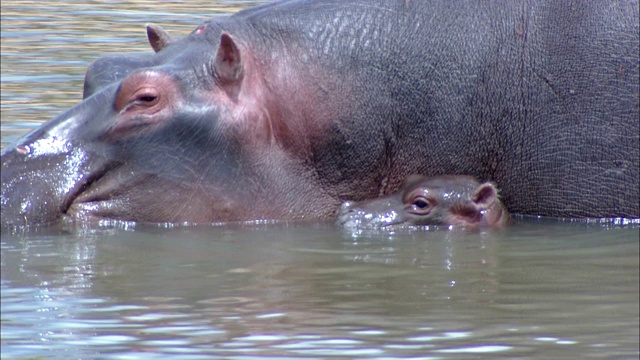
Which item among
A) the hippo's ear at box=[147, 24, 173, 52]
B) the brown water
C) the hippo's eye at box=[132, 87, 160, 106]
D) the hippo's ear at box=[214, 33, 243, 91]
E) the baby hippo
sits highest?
the hippo's ear at box=[147, 24, 173, 52]

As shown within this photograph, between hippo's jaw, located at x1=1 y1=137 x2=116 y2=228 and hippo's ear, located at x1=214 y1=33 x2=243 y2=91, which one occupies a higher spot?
hippo's ear, located at x1=214 y1=33 x2=243 y2=91

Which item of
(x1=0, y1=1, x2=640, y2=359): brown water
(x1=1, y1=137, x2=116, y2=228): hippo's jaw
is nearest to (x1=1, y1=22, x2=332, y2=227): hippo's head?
(x1=1, y1=137, x2=116, y2=228): hippo's jaw

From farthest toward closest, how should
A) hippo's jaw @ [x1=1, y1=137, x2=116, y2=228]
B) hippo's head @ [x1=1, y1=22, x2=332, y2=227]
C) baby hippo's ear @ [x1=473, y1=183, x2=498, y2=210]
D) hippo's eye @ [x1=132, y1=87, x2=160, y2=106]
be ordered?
baby hippo's ear @ [x1=473, y1=183, x2=498, y2=210] < hippo's eye @ [x1=132, y1=87, x2=160, y2=106] < hippo's head @ [x1=1, y1=22, x2=332, y2=227] < hippo's jaw @ [x1=1, y1=137, x2=116, y2=228]

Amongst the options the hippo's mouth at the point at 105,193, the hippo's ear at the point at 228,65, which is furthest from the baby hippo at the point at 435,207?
the hippo's mouth at the point at 105,193

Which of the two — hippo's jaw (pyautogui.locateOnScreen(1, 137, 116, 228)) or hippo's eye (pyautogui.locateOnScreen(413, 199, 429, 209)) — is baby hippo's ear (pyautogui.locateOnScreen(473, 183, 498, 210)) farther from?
hippo's jaw (pyautogui.locateOnScreen(1, 137, 116, 228))

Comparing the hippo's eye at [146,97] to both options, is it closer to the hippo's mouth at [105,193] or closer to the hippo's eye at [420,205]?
the hippo's mouth at [105,193]

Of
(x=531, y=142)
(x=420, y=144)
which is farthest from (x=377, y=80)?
(x=531, y=142)

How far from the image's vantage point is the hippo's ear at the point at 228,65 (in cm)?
739

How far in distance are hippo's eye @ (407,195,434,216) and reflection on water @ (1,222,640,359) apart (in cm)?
19

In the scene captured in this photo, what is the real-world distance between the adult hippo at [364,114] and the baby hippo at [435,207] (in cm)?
A: 9

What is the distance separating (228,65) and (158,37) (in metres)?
0.79

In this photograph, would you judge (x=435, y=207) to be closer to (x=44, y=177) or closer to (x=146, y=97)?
(x=146, y=97)

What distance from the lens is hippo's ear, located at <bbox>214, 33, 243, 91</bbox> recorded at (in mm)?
7387

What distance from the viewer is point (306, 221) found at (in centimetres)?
Result: 766
